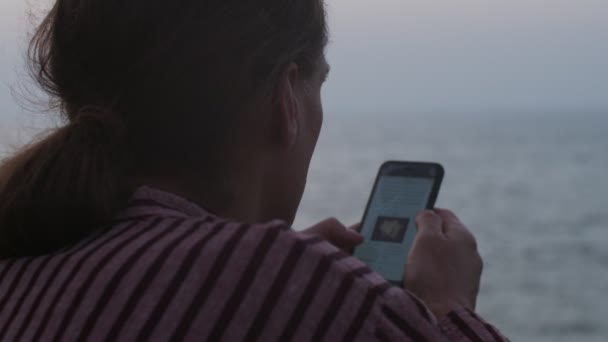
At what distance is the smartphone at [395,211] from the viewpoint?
135 cm

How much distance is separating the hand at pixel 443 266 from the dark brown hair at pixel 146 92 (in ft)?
0.81

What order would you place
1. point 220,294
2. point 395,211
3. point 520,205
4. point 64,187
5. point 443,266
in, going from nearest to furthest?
point 220,294 → point 64,187 → point 443,266 → point 395,211 → point 520,205

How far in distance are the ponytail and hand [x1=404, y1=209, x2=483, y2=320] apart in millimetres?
322

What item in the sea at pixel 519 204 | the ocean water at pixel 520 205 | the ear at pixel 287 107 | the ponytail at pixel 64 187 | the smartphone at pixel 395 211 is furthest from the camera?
the ocean water at pixel 520 205

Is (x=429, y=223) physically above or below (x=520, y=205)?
above

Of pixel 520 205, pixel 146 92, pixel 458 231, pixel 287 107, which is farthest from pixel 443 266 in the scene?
pixel 520 205

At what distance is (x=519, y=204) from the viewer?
24.9 meters

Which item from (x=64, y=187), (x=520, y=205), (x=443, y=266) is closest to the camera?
(x=64, y=187)

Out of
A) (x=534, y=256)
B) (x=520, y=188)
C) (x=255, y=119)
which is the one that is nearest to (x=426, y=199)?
(x=255, y=119)

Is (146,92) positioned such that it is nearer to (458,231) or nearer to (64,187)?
(64,187)

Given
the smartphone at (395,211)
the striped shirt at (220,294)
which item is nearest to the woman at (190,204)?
the striped shirt at (220,294)

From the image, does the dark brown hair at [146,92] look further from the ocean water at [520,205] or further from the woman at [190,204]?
the ocean water at [520,205]

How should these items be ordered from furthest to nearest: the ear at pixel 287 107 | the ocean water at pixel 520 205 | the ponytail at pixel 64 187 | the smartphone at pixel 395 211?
the ocean water at pixel 520 205 < the smartphone at pixel 395 211 < the ear at pixel 287 107 < the ponytail at pixel 64 187

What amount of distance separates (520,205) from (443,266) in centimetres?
2421
